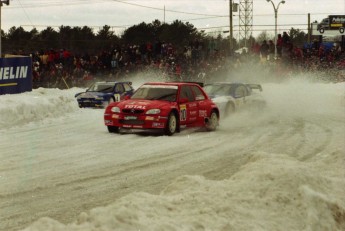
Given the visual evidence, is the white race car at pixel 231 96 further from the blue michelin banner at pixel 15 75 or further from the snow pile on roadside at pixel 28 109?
the blue michelin banner at pixel 15 75

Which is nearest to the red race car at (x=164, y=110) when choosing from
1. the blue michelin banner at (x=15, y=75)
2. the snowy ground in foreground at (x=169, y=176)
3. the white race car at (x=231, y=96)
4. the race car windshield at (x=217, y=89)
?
the snowy ground in foreground at (x=169, y=176)

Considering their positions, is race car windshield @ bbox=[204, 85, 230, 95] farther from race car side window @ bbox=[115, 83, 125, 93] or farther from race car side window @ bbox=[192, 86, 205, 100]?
race car side window @ bbox=[115, 83, 125, 93]

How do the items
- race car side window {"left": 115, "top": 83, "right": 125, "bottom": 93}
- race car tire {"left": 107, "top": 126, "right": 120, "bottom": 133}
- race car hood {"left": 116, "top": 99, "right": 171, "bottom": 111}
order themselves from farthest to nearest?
1. race car side window {"left": 115, "top": 83, "right": 125, "bottom": 93}
2. race car tire {"left": 107, "top": 126, "right": 120, "bottom": 133}
3. race car hood {"left": 116, "top": 99, "right": 171, "bottom": 111}

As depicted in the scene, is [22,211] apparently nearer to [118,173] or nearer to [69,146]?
[118,173]

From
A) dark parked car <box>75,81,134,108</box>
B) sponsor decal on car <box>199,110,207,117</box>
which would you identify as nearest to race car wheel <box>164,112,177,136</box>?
sponsor decal on car <box>199,110,207,117</box>

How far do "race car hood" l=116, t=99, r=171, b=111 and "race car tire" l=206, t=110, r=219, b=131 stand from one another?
5.92 feet

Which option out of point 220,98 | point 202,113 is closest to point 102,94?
point 220,98

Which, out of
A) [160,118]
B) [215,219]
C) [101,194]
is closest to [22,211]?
[101,194]

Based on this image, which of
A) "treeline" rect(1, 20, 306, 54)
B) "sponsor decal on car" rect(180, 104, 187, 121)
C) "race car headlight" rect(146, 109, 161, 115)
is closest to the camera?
"race car headlight" rect(146, 109, 161, 115)

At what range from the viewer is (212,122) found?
16.5 meters

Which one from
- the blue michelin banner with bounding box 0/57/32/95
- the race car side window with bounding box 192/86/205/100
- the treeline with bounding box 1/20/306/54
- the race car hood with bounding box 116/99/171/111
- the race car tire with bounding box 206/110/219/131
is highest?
the treeline with bounding box 1/20/306/54

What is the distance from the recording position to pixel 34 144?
500 inches

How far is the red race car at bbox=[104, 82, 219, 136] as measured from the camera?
1451cm

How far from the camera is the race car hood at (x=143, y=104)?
14.6 metres
